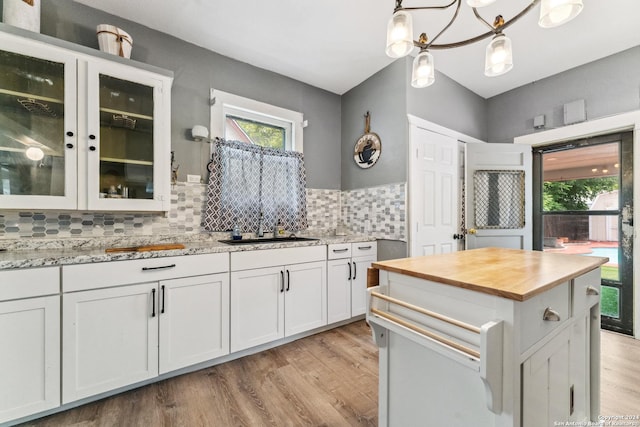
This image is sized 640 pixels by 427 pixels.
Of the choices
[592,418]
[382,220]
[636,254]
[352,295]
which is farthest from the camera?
[382,220]

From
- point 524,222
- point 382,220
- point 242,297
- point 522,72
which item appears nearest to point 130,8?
point 242,297

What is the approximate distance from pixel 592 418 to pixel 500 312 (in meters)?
1.23

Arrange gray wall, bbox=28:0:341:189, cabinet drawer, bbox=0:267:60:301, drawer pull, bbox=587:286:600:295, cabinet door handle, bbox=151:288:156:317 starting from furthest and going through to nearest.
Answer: gray wall, bbox=28:0:341:189 < cabinet door handle, bbox=151:288:156:317 < cabinet drawer, bbox=0:267:60:301 < drawer pull, bbox=587:286:600:295

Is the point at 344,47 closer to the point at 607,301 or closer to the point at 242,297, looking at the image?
the point at 242,297

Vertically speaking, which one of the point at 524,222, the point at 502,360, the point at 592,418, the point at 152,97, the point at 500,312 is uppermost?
the point at 152,97

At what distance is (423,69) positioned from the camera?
4.91 ft

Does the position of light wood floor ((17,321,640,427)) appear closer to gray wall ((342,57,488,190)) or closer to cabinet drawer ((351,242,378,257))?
cabinet drawer ((351,242,378,257))

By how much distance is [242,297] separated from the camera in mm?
1998

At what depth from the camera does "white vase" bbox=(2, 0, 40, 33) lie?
1.57 metres

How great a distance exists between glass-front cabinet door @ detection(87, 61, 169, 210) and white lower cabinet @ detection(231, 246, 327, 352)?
828mm

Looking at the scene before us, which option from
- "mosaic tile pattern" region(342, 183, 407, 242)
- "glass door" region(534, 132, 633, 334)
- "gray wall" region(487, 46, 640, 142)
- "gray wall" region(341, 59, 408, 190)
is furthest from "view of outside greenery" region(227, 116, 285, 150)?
"glass door" region(534, 132, 633, 334)

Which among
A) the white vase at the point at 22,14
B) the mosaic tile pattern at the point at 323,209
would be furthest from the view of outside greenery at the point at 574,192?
the white vase at the point at 22,14

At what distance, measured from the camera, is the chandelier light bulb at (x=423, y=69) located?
1479 mm

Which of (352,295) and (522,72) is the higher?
(522,72)
